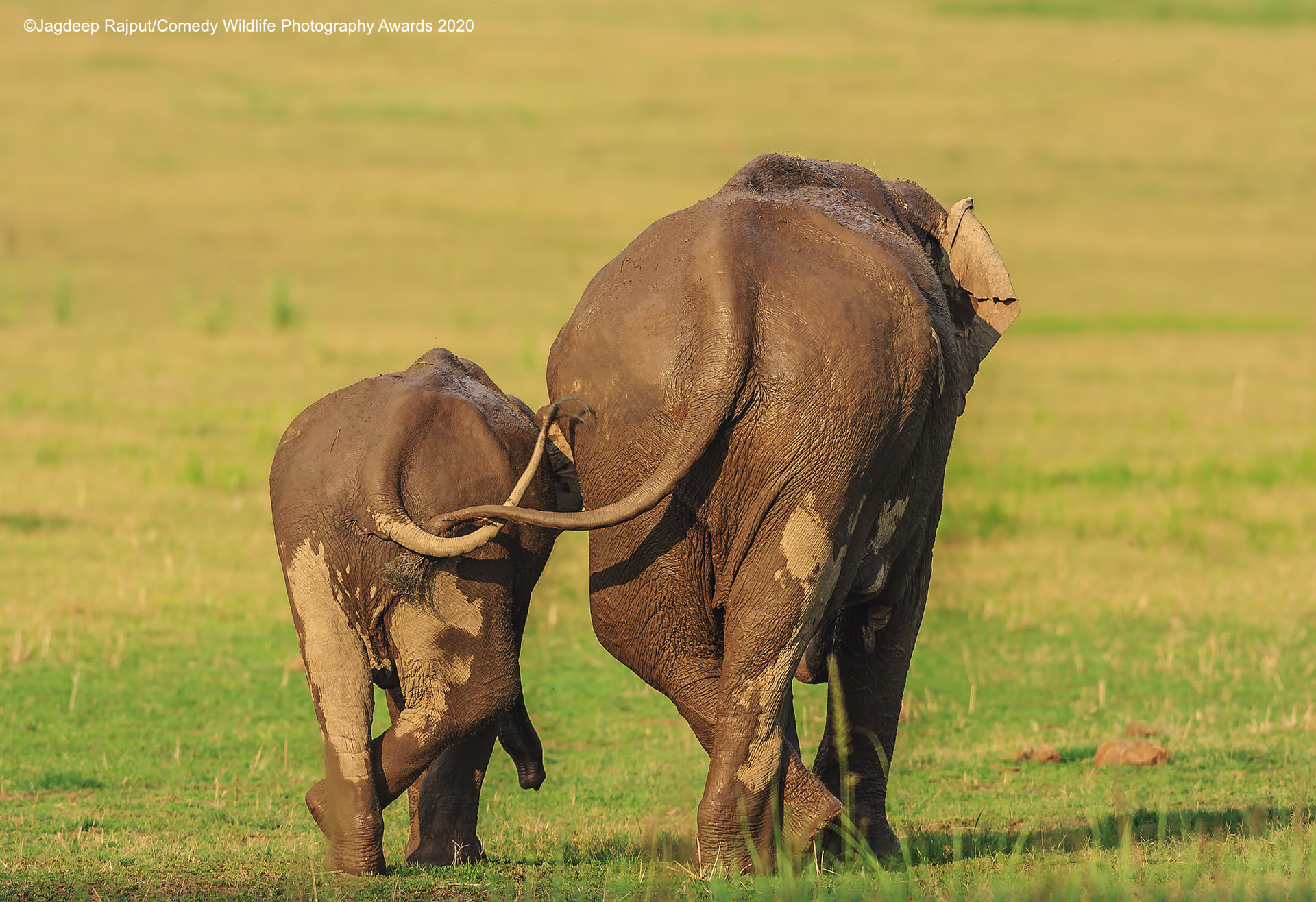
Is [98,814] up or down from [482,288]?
down

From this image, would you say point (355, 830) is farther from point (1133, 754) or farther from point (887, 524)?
point (1133, 754)

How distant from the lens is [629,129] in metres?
38.2

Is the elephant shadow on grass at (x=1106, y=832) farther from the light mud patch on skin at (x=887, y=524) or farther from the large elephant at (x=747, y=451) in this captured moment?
the light mud patch on skin at (x=887, y=524)

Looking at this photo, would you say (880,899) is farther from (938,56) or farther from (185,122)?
(938,56)

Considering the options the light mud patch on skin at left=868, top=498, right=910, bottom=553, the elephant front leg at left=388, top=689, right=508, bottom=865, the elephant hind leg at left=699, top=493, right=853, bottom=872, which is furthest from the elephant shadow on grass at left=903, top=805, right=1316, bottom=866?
the elephant front leg at left=388, top=689, right=508, bottom=865

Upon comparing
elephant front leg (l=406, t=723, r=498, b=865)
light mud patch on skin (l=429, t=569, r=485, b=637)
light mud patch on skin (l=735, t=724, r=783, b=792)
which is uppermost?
light mud patch on skin (l=429, t=569, r=485, b=637)

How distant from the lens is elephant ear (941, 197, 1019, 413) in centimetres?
623

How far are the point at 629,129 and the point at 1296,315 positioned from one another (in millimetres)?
16575

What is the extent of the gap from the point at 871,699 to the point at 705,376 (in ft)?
5.34

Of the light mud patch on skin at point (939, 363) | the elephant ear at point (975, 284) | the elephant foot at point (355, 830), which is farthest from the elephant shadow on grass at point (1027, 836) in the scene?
the elephant ear at point (975, 284)

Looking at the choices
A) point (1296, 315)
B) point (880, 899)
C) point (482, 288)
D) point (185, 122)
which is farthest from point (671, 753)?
point (185, 122)

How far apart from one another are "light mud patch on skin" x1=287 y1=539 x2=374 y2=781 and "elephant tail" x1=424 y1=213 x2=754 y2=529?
0.90 meters

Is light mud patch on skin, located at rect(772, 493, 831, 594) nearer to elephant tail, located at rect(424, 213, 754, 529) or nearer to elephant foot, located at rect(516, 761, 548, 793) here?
elephant tail, located at rect(424, 213, 754, 529)

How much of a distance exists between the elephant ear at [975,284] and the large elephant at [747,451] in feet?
2.16
